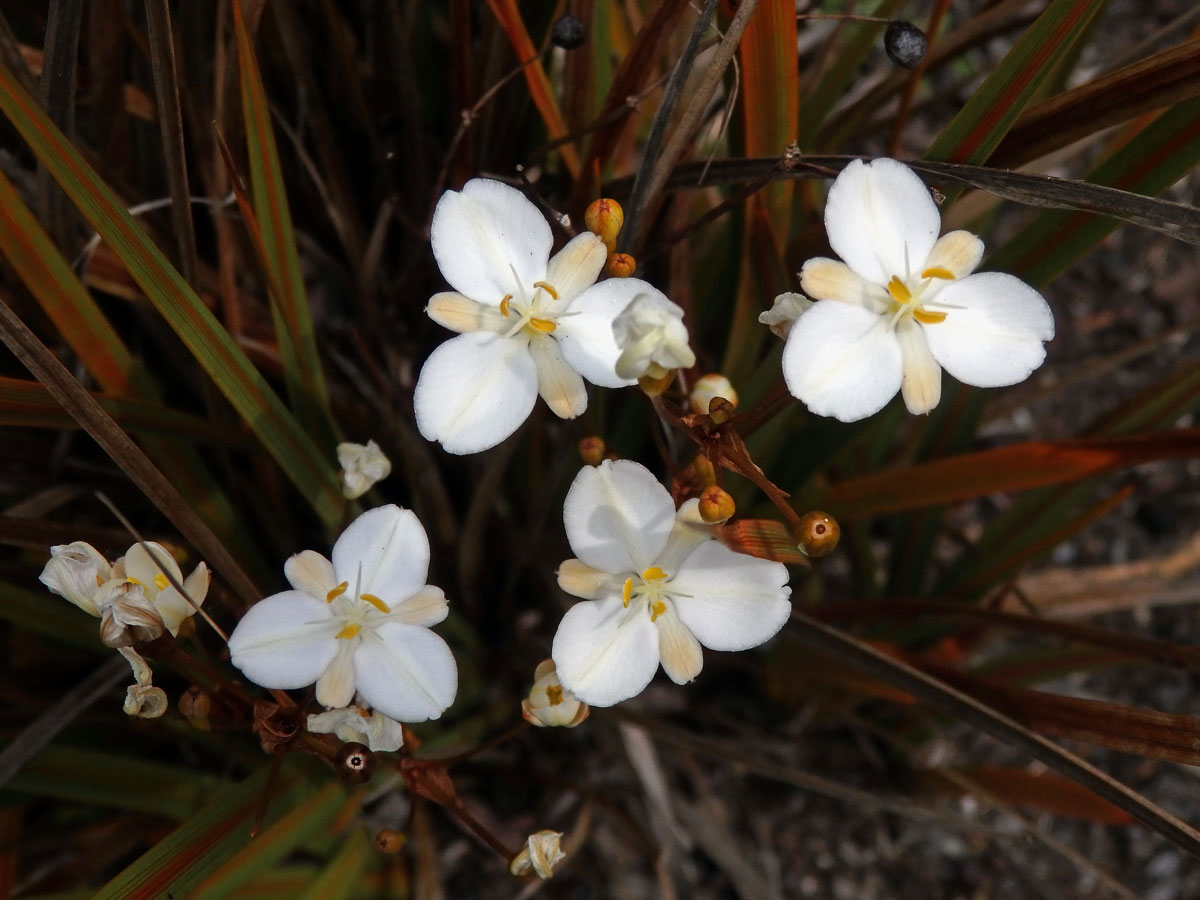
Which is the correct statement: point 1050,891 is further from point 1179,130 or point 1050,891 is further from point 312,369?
point 312,369

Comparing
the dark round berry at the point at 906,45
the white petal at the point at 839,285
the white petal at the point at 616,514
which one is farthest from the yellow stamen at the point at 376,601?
the dark round berry at the point at 906,45

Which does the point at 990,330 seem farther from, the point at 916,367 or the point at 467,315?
the point at 467,315

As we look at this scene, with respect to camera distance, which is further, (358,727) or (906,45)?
(906,45)

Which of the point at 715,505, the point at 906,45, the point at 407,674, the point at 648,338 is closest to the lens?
the point at 648,338

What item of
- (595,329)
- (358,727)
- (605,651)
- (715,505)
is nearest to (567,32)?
(595,329)

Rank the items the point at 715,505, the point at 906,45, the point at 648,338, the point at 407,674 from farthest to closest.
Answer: the point at 906,45 < the point at 407,674 < the point at 715,505 < the point at 648,338

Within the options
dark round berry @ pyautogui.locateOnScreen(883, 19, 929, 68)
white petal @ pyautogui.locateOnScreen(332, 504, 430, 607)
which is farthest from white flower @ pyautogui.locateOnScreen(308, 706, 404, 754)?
dark round berry @ pyautogui.locateOnScreen(883, 19, 929, 68)

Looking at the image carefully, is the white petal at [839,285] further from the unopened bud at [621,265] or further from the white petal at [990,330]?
the unopened bud at [621,265]
